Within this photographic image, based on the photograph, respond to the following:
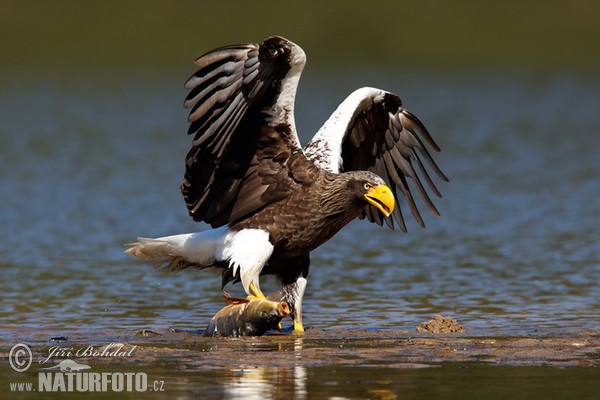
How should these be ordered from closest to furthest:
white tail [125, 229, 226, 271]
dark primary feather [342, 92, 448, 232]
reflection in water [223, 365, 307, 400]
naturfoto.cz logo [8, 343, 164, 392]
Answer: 1. reflection in water [223, 365, 307, 400]
2. naturfoto.cz logo [8, 343, 164, 392]
3. white tail [125, 229, 226, 271]
4. dark primary feather [342, 92, 448, 232]

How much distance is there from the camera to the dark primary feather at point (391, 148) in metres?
10.5

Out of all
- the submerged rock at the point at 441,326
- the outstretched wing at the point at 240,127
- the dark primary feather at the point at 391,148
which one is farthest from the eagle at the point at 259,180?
the submerged rock at the point at 441,326

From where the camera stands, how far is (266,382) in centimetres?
697

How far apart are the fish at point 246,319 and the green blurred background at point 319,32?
32473mm

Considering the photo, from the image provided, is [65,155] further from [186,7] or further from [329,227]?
[186,7]

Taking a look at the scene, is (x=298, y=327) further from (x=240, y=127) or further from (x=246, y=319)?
(x=240, y=127)

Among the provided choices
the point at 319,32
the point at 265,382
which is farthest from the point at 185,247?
the point at 319,32

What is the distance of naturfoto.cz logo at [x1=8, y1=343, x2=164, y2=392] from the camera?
274 inches

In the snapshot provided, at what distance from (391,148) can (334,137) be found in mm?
890

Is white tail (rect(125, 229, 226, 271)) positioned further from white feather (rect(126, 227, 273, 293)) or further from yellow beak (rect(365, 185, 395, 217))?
yellow beak (rect(365, 185, 395, 217))

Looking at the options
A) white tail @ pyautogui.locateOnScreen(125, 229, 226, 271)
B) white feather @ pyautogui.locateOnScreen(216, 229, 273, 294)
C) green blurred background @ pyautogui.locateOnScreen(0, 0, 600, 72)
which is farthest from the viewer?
green blurred background @ pyautogui.locateOnScreen(0, 0, 600, 72)

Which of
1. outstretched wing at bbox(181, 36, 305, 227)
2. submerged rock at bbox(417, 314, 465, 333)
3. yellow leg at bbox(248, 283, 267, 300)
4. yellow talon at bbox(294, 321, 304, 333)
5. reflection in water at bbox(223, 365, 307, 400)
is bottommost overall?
reflection in water at bbox(223, 365, 307, 400)

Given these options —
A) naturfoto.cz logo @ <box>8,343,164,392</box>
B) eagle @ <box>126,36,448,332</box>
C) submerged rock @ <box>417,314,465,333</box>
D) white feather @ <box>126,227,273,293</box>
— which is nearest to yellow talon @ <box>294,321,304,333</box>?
eagle @ <box>126,36,448,332</box>

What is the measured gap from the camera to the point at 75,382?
23.3 feet
